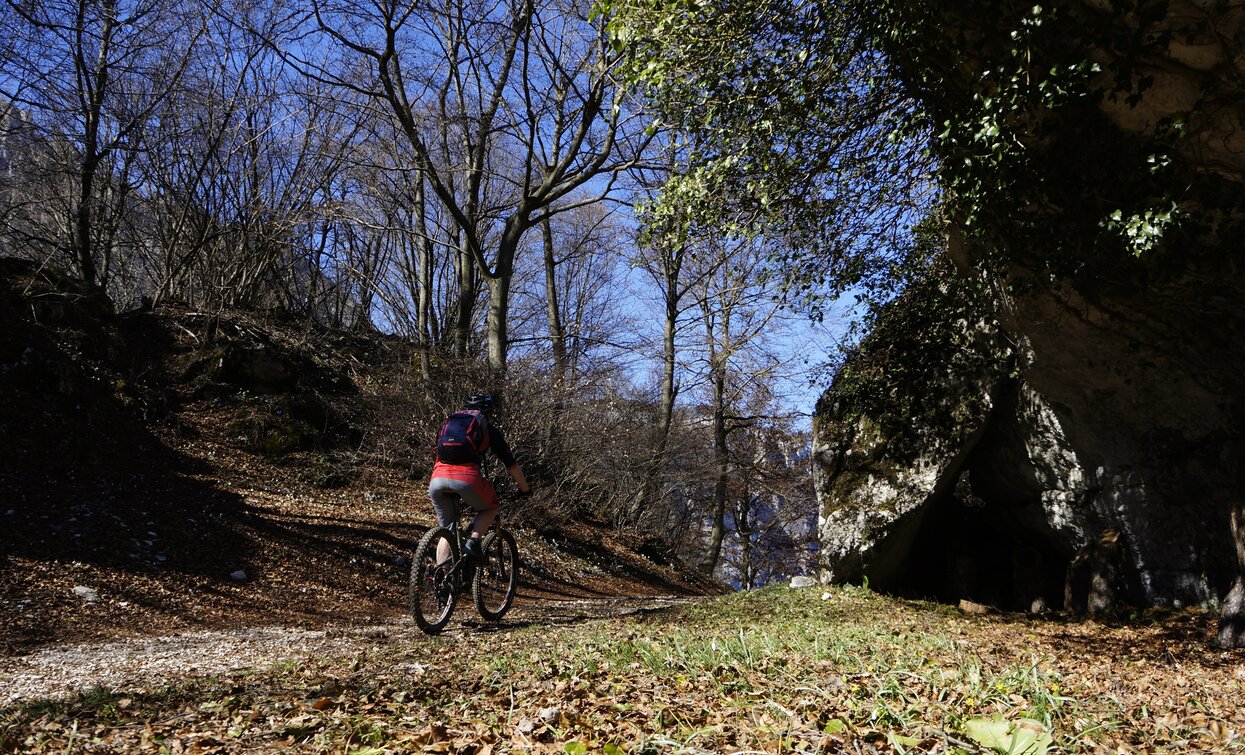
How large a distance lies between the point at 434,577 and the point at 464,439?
1.22 meters

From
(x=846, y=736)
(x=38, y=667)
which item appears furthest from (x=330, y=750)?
(x=38, y=667)

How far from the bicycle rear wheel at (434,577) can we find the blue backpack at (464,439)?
0.64 metres

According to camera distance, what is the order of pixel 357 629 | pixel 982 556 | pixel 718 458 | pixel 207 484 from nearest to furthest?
pixel 357 629
pixel 982 556
pixel 207 484
pixel 718 458

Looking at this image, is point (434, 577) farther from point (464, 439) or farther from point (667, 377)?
point (667, 377)

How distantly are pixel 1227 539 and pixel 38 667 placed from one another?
9333mm

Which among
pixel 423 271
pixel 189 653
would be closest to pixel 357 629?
pixel 189 653

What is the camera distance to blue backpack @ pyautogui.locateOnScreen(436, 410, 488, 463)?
21.7 ft

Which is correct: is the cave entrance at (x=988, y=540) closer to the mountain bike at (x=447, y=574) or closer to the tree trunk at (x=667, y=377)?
the mountain bike at (x=447, y=574)

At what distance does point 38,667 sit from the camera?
477 cm

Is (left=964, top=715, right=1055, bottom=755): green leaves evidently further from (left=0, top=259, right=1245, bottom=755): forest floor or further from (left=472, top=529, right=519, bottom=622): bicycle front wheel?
(left=472, top=529, right=519, bottom=622): bicycle front wheel

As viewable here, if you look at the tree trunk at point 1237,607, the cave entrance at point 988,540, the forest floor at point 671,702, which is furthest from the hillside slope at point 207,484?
the tree trunk at point 1237,607

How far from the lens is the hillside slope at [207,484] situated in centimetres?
688

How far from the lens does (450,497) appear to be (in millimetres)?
6754

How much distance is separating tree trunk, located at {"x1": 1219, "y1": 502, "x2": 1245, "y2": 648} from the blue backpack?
598 centimetres
